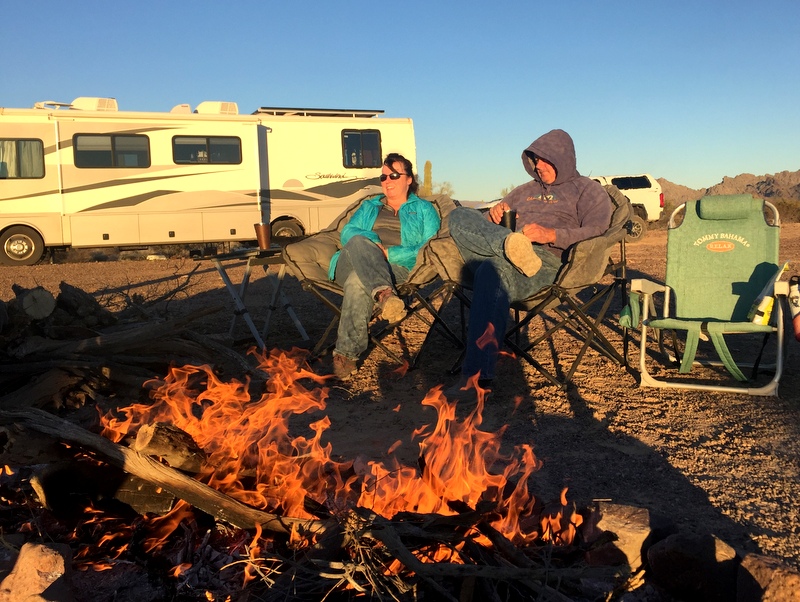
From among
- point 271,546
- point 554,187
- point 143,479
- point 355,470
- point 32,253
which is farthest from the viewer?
point 32,253

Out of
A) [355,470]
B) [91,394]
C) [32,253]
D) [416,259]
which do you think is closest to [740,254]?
[416,259]

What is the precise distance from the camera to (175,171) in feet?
38.4

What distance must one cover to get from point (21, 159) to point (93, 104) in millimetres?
1423

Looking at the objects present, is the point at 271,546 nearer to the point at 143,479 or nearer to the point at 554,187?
the point at 143,479

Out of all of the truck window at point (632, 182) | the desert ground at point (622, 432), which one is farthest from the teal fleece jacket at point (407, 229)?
the truck window at point (632, 182)

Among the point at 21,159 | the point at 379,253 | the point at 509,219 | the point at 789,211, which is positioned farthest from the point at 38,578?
the point at 789,211

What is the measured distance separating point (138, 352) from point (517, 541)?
8.72 ft

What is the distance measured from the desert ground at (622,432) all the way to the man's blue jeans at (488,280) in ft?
0.87

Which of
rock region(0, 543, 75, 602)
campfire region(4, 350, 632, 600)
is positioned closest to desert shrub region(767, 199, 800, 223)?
campfire region(4, 350, 632, 600)

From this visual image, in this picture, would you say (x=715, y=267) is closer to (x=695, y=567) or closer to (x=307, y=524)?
(x=695, y=567)

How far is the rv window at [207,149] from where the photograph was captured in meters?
11.8

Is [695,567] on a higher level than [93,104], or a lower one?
lower

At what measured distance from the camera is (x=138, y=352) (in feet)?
12.5

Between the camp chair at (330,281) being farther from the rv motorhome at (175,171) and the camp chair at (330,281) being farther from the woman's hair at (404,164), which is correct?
the rv motorhome at (175,171)
